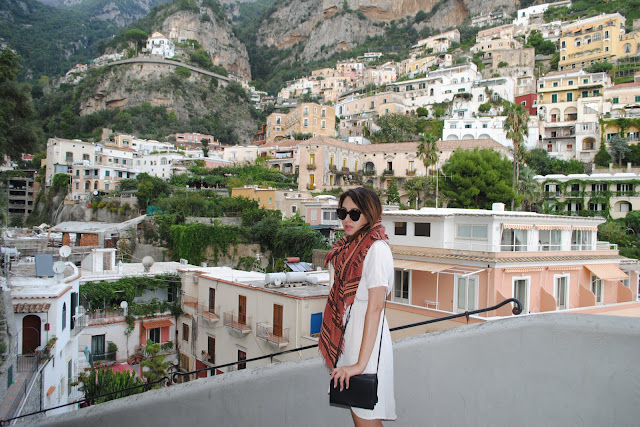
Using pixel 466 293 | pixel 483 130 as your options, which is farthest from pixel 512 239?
pixel 483 130

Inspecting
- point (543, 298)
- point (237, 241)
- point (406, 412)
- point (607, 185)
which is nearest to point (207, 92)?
point (237, 241)

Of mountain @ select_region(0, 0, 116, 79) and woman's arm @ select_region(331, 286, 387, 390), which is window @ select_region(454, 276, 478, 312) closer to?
woman's arm @ select_region(331, 286, 387, 390)

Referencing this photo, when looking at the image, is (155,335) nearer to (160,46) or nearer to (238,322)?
(238,322)

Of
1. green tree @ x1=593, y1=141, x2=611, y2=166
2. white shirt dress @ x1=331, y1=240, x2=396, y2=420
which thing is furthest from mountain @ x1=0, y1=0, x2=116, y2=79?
white shirt dress @ x1=331, y1=240, x2=396, y2=420

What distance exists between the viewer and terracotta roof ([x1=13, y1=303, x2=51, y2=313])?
40.4 ft

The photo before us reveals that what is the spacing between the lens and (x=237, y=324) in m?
16.8

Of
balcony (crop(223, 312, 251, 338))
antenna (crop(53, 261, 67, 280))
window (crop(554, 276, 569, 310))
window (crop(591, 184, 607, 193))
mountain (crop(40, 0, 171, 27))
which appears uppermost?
mountain (crop(40, 0, 171, 27))

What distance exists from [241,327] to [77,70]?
108934 mm

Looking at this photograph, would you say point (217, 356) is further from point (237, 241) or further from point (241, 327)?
point (237, 241)

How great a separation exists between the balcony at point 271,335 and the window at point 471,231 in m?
6.48

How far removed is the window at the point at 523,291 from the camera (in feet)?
44.4

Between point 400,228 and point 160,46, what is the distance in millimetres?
92407

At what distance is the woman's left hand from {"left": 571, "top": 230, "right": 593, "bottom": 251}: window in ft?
52.0

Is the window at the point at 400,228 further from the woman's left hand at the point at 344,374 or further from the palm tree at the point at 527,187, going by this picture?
the palm tree at the point at 527,187
